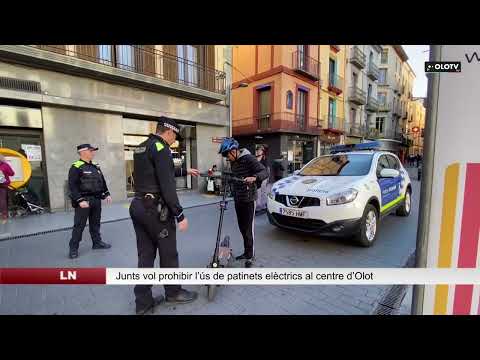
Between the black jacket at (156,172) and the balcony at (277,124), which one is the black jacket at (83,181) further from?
the balcony at (277,124)

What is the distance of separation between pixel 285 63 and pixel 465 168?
10.1m

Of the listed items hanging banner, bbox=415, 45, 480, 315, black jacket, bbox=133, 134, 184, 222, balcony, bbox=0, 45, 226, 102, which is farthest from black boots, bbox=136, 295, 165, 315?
balcony, bbox=0, 45, 226, 102

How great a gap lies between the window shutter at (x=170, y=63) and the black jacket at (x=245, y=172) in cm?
756

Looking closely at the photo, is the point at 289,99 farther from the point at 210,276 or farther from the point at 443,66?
the point at 210,276

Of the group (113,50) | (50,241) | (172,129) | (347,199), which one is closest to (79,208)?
(50,241)

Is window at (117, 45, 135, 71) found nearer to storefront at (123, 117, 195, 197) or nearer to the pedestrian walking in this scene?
storefront at (123, 117, 195, 197)

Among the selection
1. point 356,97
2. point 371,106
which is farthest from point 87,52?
point 371,106

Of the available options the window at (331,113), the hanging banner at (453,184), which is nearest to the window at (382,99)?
the window at (331,113)

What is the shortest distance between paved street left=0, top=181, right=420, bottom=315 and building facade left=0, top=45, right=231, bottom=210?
10.7ft

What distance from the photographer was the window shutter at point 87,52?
654 centimetres

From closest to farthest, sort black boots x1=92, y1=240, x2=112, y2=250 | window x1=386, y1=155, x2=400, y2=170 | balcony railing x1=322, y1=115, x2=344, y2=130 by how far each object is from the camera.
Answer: black boots x1=92, y1=240, x2=112, y2=250, window x1=386, y1=155, x2=400, y2=170, balcony railing x1=322, y1=115, x2=344, y2=130

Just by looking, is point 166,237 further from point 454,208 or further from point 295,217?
point 454,208

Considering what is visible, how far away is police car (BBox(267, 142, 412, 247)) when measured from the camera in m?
3.48

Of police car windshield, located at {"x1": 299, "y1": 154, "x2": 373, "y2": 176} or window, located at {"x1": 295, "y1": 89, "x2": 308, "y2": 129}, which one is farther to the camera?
window, located at {"x1": 295, "y1": 89, "x2": 308, "y2": 129}
